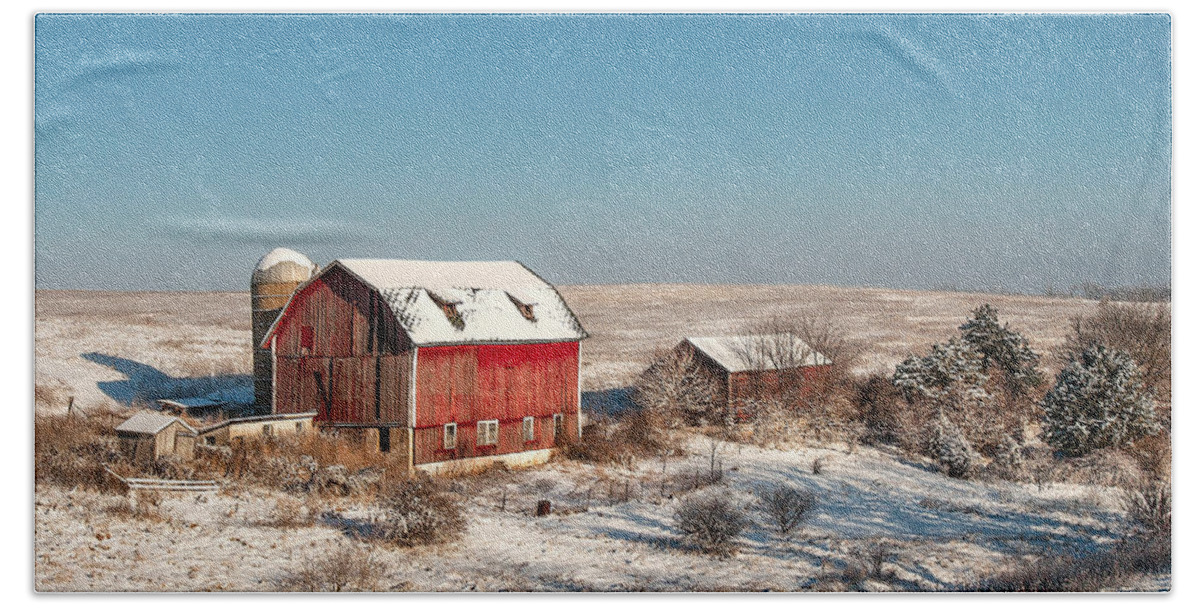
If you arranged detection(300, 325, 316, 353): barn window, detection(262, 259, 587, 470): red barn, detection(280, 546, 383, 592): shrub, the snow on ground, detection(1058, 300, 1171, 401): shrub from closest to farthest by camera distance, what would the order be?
detection(280, 546, 383, 592): shrub
the snow on ground
detection(1058, 300, 1171, 401): shrub
detection(262, 259, 587, 470): red barn
detection(300, 325, 316, 353): barn window

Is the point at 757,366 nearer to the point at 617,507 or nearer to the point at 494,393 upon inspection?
the point at 617,507

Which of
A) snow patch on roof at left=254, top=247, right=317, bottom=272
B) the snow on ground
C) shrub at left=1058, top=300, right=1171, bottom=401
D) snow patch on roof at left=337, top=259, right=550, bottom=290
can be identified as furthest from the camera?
snow patch on roof at left=337, top=259, right=550, bottom=290

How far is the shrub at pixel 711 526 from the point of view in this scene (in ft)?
33.9

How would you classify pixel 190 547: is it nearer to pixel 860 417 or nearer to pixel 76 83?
pixel 76 83

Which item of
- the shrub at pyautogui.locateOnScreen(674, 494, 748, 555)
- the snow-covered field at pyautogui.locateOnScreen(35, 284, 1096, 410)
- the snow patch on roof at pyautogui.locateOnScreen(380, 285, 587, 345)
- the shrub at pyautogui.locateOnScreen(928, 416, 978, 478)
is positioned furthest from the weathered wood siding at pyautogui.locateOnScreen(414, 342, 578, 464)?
the shrub at pyautogui.locateOnScreen(928, 416, 978, 478)

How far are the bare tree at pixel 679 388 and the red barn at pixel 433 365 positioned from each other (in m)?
1.12

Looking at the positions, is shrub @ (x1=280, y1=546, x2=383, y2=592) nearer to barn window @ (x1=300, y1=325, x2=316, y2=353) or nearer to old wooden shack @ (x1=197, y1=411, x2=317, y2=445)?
old wooden shack @ (x1=197, y1=411, x2=317, y2=445)

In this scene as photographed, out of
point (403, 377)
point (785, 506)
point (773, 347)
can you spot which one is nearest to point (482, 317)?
point (403, 377)

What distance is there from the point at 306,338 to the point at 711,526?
6.67 m

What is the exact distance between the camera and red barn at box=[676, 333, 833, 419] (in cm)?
1203

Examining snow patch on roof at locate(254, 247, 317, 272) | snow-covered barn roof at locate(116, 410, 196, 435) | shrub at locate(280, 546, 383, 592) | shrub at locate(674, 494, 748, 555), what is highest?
snow patch on roof at locate(254, 247, 317, 272)

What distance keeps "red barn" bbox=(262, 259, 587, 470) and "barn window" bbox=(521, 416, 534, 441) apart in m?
0.01

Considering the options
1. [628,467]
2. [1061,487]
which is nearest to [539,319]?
[628,467]

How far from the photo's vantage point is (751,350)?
12305 millimetres
